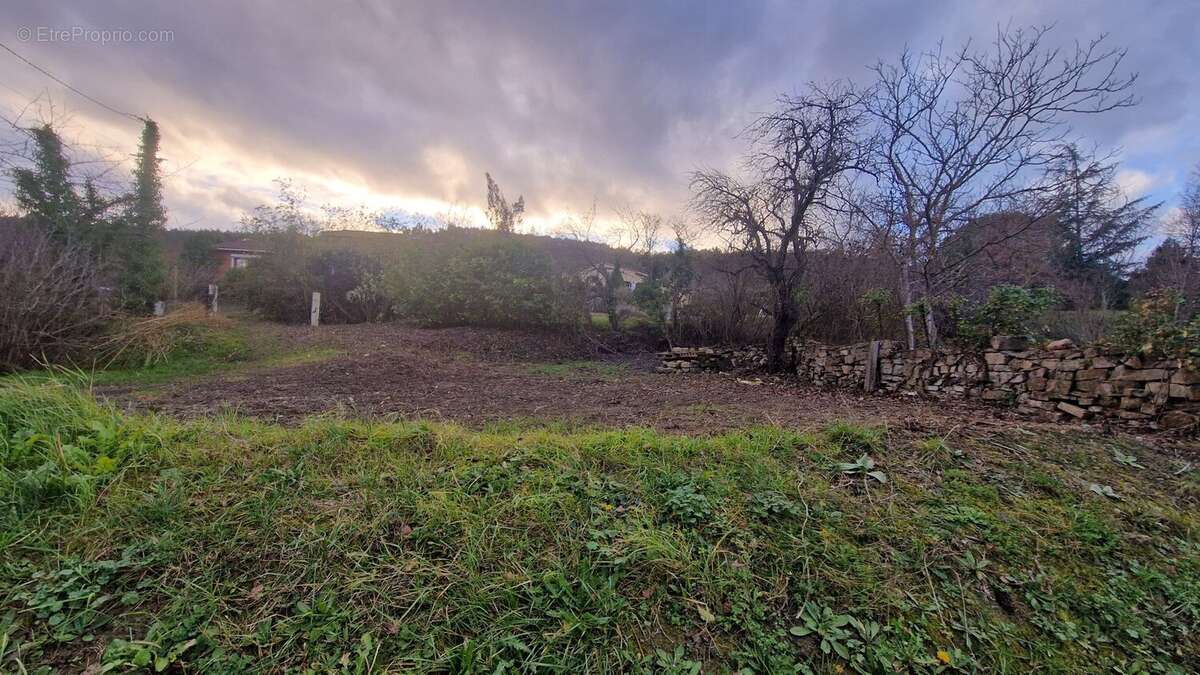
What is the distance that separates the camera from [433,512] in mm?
1964

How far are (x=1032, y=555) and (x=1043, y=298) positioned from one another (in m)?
4.83

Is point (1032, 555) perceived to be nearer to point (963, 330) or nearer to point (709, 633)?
point (709, 633)

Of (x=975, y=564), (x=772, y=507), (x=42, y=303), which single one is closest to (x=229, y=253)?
(x=42, y=303)

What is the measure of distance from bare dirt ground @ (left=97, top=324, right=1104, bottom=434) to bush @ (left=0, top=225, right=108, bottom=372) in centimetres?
196

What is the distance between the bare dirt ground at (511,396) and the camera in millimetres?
3688

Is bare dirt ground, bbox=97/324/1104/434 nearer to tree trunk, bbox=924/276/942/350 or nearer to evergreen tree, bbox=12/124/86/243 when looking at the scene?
tree trunk, bbox=924/276/942/350

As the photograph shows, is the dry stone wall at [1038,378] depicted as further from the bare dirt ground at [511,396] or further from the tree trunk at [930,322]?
the tree trunk at [930,322]

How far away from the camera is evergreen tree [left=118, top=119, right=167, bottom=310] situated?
10828 mm

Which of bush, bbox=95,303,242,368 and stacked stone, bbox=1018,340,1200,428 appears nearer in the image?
stacked stone, bbox=1018,340,1200,428

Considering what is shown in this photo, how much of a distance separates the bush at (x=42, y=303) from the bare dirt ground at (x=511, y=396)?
6.42 feet

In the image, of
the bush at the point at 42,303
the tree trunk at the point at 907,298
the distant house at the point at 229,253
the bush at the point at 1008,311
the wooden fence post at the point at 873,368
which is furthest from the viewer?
the distant house at the point at 229,253

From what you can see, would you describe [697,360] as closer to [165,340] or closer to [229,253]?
[165,340]

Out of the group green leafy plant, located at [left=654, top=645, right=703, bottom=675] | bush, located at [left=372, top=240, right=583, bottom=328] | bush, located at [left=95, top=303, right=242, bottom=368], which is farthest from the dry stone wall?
bush, located at [left=95, top=303, right=242, bottom=368]

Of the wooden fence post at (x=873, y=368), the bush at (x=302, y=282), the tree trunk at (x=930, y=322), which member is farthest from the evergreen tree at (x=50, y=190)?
the tree trunk at (x=930, y=322)
